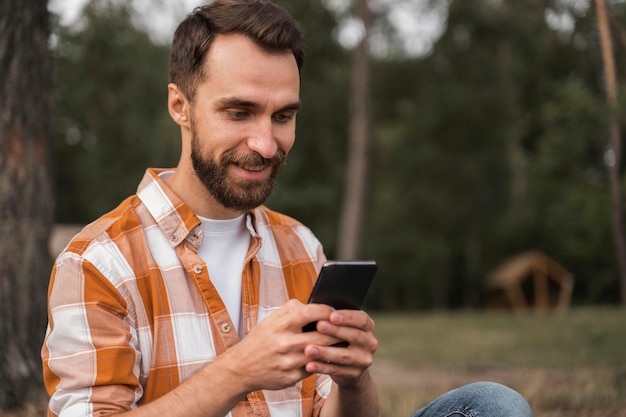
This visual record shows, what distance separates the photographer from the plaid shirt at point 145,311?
188 cm

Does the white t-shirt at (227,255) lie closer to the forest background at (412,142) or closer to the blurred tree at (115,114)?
the forest background at (412,142)

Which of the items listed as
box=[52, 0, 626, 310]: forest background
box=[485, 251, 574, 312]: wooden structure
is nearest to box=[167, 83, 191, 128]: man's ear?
box=[52, 0, 626, 310]: forest background

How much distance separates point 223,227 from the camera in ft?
7.64

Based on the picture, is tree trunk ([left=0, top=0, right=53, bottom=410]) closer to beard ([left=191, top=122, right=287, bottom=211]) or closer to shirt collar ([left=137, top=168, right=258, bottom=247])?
shirt collar ([left=137, top=168, right=258, bottom=247])

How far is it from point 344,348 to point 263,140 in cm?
67

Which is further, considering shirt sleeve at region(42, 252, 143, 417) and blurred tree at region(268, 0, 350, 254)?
blurred tree at region(268, 0, 350, 254)

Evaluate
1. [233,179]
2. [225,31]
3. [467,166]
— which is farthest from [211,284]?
[467,166]

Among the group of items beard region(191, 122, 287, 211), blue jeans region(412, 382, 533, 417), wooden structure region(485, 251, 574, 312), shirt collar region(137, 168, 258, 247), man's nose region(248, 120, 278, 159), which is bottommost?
wooden structure region(485, 251, 574, 312)

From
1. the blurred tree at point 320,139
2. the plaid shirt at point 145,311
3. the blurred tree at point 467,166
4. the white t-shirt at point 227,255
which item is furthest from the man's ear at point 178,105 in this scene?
the blurred tree at point 320,139

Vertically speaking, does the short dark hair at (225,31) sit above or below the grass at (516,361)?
above

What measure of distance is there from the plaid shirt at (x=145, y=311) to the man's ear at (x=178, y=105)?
193mm

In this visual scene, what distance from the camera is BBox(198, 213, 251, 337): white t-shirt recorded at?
225 cm

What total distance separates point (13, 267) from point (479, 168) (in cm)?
2122

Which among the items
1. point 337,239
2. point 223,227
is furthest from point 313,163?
point 223,227
